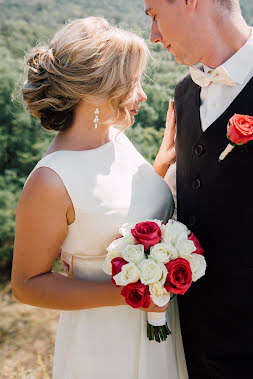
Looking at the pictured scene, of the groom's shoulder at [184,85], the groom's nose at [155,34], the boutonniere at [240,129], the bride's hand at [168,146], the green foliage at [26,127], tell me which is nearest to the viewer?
the boutonniere at [240,129]

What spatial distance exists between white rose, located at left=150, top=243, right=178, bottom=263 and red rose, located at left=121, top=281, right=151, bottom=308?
0.13m

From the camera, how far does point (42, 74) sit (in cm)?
213

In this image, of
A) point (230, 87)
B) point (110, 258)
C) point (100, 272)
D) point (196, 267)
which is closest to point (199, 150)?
point (230, 87)

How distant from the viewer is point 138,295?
1.79 metres

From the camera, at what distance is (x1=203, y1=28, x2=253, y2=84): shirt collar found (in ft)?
6.28

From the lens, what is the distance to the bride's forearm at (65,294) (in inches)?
78.1

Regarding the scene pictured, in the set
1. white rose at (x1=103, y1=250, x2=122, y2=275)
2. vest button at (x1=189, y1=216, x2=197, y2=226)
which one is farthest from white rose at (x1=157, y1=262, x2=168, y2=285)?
vest button at (x1=189, y1=216, x2=197, y2=226)

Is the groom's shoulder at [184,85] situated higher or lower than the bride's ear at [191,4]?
lower

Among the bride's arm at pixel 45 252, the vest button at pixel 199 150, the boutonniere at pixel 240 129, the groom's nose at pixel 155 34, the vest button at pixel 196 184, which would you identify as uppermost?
the groom's nose at pixel 155 34

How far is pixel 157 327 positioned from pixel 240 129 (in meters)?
0.97

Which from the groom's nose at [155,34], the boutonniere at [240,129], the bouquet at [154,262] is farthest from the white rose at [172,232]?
the groom's nose at [155,34]

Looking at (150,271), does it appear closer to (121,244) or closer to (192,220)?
(121,244)

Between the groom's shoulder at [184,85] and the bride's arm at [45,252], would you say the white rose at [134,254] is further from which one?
the groom's shoulder at [184,85]

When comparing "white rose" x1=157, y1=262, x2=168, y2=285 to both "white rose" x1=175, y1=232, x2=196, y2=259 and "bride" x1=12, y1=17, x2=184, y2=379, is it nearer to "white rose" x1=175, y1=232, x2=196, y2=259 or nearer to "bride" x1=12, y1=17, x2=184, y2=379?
"white rose" x1=175, y1=232, x2=196, y2=259
